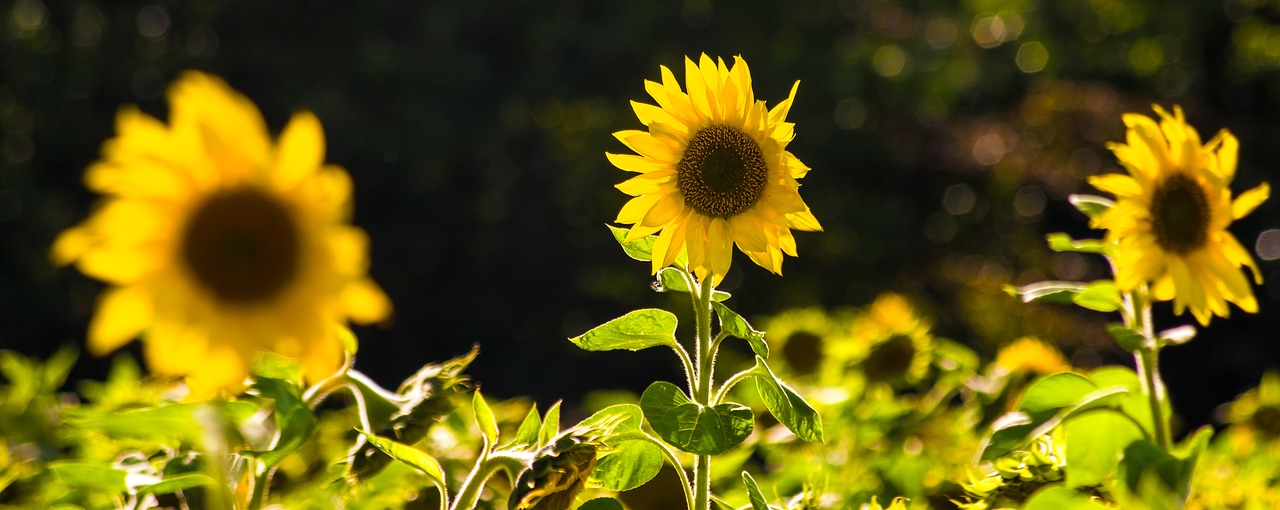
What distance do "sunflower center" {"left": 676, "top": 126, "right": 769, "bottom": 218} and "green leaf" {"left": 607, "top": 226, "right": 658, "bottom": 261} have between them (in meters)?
0.04

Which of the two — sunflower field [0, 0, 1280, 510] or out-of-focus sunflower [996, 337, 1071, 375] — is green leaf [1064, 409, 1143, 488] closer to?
sunflower field [0, 0, 1280, 510]

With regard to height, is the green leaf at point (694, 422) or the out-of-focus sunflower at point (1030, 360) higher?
the green leaf at point (694, 422)

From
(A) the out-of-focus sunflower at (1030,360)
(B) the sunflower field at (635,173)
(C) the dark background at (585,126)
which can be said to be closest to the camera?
(A) the out-of-focus sunflower at (1030,360)

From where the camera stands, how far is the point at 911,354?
5.20 ft

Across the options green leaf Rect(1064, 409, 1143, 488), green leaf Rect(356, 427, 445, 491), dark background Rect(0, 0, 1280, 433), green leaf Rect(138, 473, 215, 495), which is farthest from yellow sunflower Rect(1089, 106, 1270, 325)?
dark background Rect(0, 0, 1280, 433)

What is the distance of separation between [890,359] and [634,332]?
2.77ft

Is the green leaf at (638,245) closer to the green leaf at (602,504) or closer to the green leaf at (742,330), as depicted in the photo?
the green leaf at (742,330)

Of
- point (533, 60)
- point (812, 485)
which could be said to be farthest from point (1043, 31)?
point (812, 485)

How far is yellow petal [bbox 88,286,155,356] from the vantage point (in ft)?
1.94

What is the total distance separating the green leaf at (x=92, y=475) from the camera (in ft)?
2.44

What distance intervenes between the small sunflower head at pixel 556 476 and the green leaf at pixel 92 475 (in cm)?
26

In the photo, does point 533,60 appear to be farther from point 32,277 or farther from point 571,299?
point 32,277

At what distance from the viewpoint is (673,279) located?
0.86 metres

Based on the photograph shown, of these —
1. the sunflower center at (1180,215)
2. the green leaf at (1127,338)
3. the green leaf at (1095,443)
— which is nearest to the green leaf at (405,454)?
the green leaf at (1095,443)
